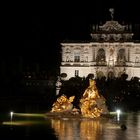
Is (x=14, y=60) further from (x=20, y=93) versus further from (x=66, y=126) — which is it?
(x=66, y=126)

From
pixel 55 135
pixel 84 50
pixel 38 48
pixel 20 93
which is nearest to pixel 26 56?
pixel 38 48

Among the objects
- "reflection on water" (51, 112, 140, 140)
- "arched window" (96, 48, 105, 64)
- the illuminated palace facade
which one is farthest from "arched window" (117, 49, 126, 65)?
"reflection on water" (51, 112, 140, 140)

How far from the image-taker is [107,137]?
22.7 metres

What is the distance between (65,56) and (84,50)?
3.38m

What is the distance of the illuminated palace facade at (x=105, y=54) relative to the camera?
293 feet

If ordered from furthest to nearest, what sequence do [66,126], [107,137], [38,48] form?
[38,48] < [66,126] < [107,137]

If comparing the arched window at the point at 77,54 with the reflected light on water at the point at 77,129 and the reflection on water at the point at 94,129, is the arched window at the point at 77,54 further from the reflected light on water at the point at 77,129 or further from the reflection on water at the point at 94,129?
the reflected light on water at the point at 77,129

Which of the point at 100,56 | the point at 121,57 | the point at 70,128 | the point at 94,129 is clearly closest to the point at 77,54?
the point at 100,56

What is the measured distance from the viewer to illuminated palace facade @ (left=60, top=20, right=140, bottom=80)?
8925cm

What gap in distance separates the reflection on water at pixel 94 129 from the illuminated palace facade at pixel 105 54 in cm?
5716

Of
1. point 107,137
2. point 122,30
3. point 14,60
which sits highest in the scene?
point 122,30

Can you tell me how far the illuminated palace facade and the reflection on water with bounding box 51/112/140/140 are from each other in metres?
57.2

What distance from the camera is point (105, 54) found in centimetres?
9075

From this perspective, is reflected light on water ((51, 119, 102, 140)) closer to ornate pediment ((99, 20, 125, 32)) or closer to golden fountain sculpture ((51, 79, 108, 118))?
golden fountain sculpture ((51, 79, 108, 118))
